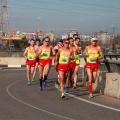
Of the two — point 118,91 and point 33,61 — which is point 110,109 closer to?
point 118,91

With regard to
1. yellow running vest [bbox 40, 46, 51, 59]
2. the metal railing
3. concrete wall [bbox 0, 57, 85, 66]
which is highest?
yellow running vest [bbox 40, 46, 51, 59]

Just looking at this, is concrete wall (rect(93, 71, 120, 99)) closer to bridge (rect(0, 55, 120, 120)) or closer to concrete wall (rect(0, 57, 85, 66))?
bridge (rect(0, 55, 120, 120))

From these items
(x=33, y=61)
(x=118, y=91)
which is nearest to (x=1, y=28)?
(x=33, y=61)

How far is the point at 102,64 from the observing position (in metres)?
13.3

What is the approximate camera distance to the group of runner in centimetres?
1194

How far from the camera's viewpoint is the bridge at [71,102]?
337 inches

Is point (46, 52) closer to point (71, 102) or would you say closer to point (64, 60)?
point (64, 60)

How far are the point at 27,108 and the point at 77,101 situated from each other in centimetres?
194

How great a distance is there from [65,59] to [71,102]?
1783mm

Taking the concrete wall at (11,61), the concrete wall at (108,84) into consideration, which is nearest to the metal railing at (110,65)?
the concrete wall at (108,84)

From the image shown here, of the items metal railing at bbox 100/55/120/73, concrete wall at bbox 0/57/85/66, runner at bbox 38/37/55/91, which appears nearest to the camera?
metal railing at bbox 100/55/120/73

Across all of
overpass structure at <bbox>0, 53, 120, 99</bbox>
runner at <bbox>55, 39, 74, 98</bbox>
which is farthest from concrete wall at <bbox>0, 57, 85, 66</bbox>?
runner at <bbox>55, 39, 74, 98</bbox>

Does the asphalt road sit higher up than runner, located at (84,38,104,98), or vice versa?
runner, located at (84,38,104,98)

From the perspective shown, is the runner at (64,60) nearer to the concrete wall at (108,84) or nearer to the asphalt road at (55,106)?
the asphalt road at (55,106)
